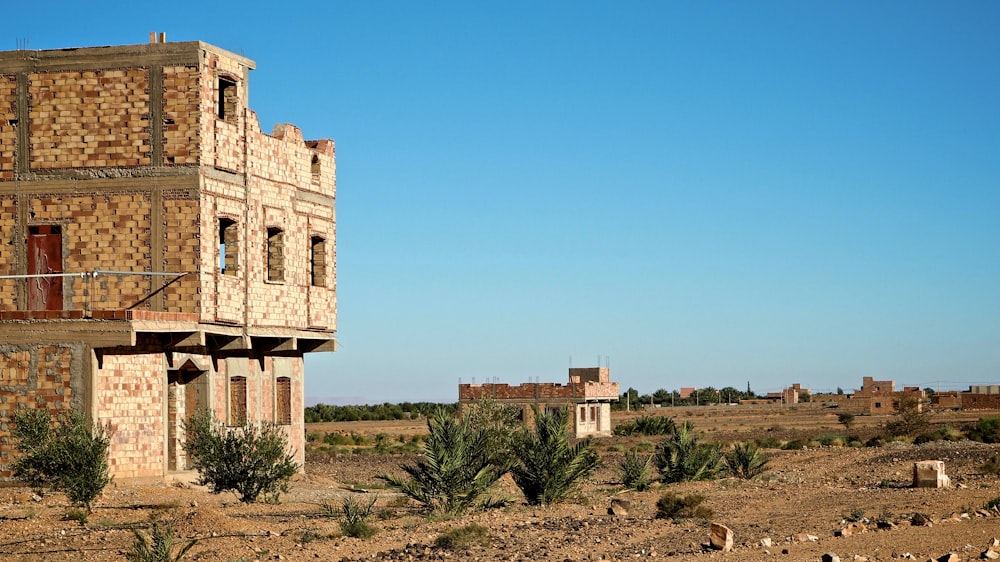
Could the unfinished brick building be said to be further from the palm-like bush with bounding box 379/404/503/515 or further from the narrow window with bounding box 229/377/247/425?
the palm-like bush with bounding box 379/404/503/515

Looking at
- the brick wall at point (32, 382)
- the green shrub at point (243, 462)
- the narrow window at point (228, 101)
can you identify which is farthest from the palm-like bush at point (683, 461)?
the brick wall at point (32, 382)

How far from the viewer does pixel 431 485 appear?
22391 millimetres

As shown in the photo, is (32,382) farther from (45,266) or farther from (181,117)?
(181,117)

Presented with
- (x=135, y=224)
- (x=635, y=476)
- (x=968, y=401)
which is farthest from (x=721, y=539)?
(x=968, y=401)

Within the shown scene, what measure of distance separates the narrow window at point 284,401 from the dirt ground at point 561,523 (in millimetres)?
1548

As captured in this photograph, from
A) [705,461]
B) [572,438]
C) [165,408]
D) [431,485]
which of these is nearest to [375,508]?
[431,485]

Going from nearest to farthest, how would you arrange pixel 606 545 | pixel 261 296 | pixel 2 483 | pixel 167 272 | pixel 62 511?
pixel 606 545 → pixel 62 511 → pixel 2 483 → pixel 167 272 → pixel 261 296

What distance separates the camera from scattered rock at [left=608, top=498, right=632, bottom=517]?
73.5ft

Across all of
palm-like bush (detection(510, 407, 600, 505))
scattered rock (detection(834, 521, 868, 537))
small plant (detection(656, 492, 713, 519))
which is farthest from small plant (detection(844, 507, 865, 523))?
palm-like bush (detection(510, 407, 600, 505))

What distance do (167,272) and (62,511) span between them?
5994mm

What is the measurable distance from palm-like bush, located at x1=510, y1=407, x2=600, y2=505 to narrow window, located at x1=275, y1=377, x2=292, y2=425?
9.20m

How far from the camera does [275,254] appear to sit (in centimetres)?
2866

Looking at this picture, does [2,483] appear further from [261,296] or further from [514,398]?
[514,398]

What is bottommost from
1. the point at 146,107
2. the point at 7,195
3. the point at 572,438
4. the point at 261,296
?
the point at 572,438
